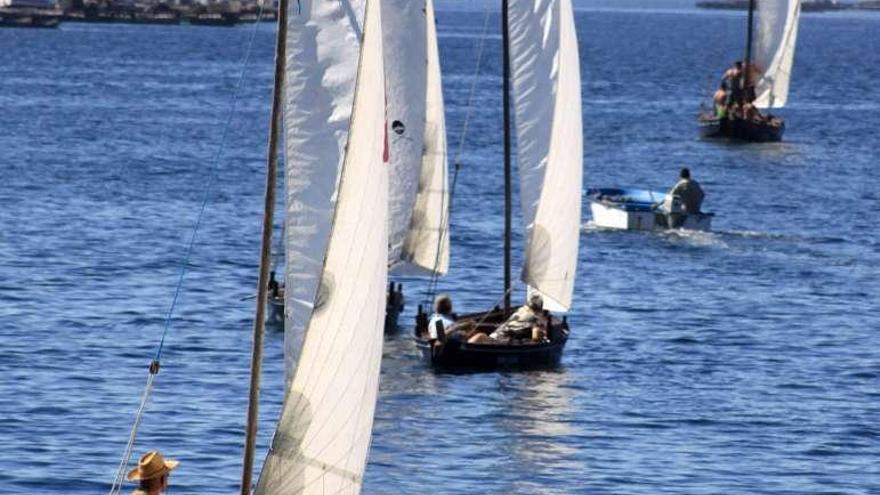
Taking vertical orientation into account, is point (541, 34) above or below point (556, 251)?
above

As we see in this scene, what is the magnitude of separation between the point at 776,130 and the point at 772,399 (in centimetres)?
6256

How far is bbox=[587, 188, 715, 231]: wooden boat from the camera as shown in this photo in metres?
72.0

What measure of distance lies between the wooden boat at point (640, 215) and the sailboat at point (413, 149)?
68.6ft

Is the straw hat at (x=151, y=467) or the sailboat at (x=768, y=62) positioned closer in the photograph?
the straw hat at (x=151, y=467)

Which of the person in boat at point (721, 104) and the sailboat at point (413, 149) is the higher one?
the sailboat at point (413, 149)

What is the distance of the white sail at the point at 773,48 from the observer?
11150 centimetres

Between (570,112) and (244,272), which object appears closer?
(570,112)

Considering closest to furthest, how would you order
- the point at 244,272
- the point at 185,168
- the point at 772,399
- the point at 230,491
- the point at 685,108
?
the point at 230,491
the point at 772,399
the point at 244,272
the point at 185,168
the point at 685,108

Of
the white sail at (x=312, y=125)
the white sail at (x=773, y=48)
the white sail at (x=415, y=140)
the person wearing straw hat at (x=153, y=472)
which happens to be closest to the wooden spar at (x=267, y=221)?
the white sail at (x=312, y=125)

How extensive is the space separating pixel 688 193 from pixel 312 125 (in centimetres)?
4637

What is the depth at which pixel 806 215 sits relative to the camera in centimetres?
8200

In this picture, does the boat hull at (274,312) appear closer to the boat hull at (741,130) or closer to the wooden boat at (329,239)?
the wooden boat at (329,239)

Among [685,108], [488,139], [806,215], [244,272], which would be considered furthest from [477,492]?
[685,108]

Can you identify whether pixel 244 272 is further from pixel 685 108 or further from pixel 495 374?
pixel 685 108
